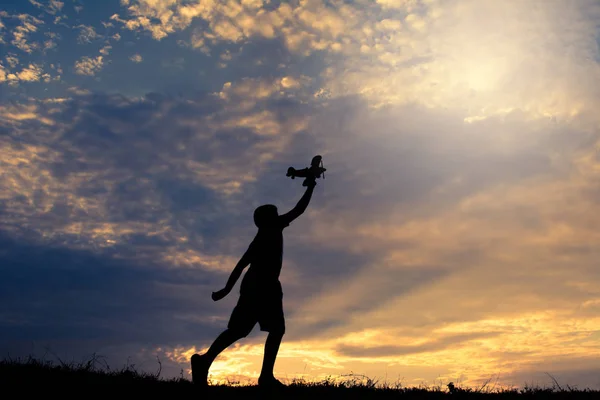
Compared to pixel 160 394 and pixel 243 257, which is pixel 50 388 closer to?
pixel 160 394

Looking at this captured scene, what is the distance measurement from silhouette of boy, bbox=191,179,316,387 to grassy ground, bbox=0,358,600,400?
1.49ft

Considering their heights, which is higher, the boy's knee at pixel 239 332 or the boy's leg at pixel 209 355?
the boy's knee at pixel 239 332

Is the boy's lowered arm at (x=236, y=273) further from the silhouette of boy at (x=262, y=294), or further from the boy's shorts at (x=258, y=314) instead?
the boy's shorts at (x=258, y=314)

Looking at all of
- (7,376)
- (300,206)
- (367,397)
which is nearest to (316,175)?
(300,206)

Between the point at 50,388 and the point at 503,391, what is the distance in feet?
24.4

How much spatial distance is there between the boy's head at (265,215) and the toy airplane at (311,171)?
2.11ft

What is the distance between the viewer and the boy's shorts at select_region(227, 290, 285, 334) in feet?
29.8

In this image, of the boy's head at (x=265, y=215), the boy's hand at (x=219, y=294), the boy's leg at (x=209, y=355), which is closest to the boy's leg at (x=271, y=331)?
the boy's leg at (x=209, y=355)

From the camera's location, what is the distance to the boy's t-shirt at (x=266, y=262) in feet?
30.4

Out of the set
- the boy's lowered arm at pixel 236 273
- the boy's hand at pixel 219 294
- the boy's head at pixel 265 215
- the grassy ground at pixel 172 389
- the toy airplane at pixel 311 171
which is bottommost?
the grassy ground at pixel 172 389

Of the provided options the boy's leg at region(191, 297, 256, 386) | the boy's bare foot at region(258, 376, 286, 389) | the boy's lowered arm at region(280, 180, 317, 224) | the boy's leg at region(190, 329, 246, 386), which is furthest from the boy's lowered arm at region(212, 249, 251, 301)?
the boy's bare foot at region(258, 376, 286, 389)

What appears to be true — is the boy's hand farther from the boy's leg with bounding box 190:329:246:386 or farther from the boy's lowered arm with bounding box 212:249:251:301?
the boy's leg with bounding box 190:329:246:386

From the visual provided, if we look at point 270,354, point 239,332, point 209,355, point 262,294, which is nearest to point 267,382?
point 270,354

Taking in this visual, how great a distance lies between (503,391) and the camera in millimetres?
10359
